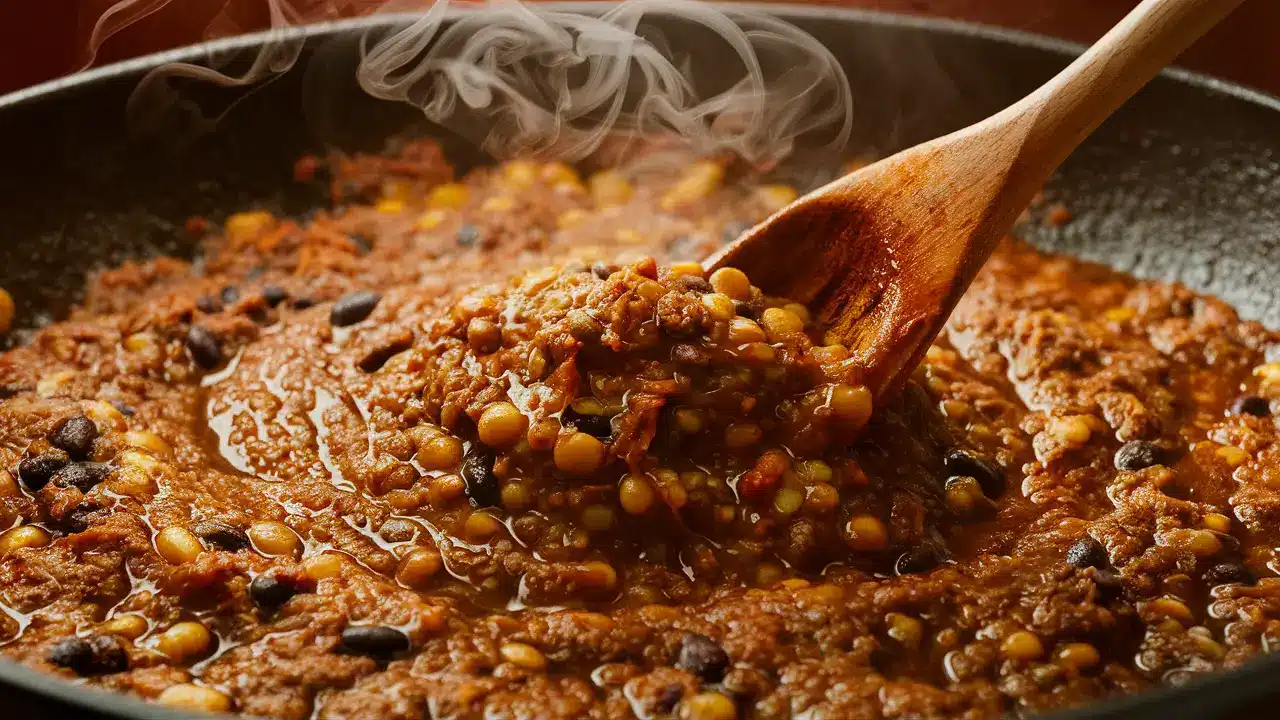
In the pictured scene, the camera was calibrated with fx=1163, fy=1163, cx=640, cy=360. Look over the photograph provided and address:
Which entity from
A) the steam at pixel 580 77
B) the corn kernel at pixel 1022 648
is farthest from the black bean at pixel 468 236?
the corn kernel at pixel 1022 648

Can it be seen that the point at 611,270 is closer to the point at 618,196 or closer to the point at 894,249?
the point at 894,249

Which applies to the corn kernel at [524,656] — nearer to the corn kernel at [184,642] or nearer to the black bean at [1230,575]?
the corn kernel at [184,642]

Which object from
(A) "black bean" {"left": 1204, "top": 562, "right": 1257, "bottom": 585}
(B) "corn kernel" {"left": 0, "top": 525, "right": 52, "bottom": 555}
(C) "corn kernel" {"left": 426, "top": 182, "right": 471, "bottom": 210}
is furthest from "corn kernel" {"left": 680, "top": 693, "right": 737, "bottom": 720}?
(C) "corn kernel" {"left": 426, "top": 182, "right": 471, "bottom": 210}

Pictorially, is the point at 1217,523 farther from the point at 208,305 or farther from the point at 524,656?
the point at 208,305

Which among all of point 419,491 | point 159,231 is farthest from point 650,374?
point 159,231

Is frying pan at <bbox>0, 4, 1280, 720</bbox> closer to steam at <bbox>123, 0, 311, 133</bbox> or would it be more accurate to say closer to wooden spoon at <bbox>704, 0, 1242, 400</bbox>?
steam at <bbox>123, 0, 311, 133</bbox>
